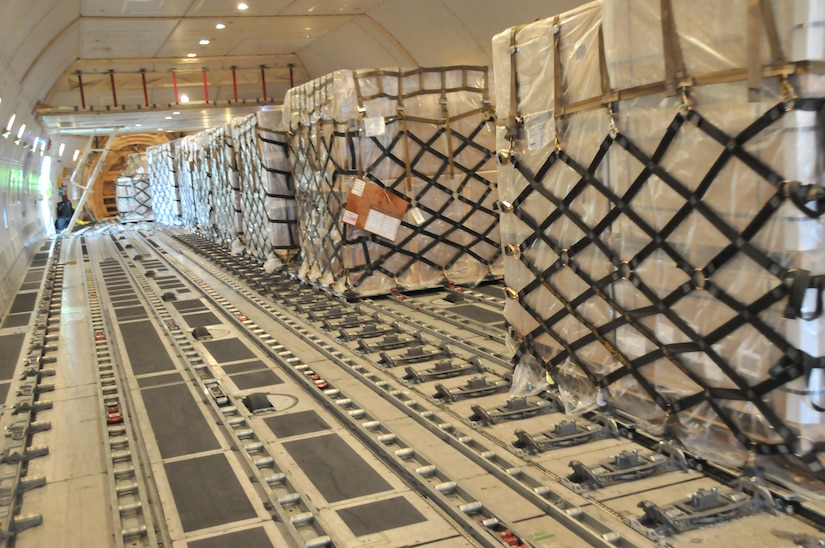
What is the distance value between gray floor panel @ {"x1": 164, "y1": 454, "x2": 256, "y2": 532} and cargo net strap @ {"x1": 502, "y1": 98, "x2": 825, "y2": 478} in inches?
101

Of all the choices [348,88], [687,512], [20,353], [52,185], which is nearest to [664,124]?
[687,512]

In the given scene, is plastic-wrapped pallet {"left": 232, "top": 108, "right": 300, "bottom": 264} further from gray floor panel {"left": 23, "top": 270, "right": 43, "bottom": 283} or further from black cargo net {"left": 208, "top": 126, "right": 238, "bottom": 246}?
gray floor panel {"left": 23, "top": 270, "right": 43, "bottom": 283}

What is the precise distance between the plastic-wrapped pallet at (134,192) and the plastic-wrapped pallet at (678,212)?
3491cm

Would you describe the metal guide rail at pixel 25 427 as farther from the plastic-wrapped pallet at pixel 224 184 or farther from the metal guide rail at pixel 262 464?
the plastic-wrapped pallet at pixel 224 184

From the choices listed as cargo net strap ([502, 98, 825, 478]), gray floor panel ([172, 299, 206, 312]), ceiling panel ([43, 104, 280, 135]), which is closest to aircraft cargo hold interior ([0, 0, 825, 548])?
cargo net strap ([502, 98, 825, 478])

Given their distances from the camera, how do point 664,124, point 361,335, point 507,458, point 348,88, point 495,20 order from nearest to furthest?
point 664,124 → point 507,458 → point 361,335 → point 348,88 → point 495,20

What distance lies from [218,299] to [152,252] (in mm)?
9422

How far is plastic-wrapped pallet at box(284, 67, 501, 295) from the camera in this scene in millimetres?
10641

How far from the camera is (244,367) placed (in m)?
8.39

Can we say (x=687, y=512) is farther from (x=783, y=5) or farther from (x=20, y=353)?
(x=20, y=353)

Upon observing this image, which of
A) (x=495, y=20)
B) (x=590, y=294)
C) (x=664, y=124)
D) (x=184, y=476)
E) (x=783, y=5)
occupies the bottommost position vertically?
(x=184, y=476)

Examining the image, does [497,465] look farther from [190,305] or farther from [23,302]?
[23,302]

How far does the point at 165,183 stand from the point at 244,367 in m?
23.6

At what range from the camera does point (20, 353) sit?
31.3 ft
